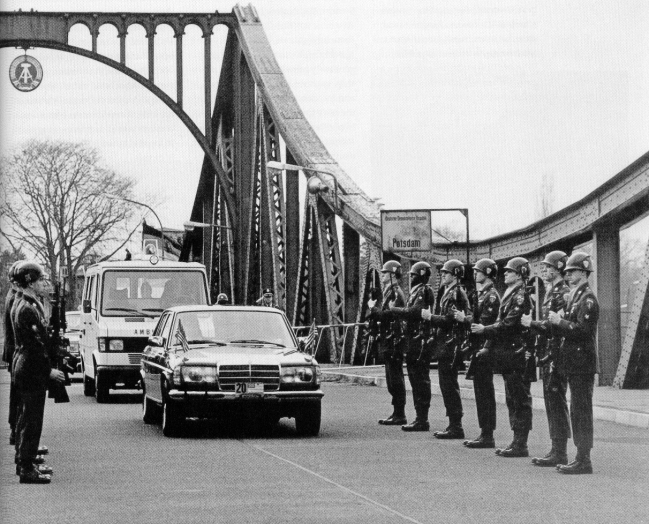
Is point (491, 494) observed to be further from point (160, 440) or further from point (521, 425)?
point (160, 440)

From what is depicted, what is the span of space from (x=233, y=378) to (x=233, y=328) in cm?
142

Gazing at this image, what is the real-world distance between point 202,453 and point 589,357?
3721mm

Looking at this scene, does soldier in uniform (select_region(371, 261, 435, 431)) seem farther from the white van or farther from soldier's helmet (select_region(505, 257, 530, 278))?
the white van

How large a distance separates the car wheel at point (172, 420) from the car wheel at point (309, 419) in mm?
1216

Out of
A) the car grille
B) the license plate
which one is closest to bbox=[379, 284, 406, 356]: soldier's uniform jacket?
the car grille

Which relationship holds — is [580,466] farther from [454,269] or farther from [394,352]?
[394,352]

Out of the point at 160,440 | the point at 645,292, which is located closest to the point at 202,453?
the point at 160,440

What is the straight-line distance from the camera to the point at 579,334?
10.9m

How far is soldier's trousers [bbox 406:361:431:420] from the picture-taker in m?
14.9

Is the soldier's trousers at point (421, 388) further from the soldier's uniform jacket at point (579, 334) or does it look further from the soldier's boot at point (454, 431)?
the soldier's uniform jacket at point (579, 334)

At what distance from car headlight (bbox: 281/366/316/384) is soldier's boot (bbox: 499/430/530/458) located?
274cm

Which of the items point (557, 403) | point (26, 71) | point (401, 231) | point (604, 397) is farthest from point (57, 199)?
point (557, 403)

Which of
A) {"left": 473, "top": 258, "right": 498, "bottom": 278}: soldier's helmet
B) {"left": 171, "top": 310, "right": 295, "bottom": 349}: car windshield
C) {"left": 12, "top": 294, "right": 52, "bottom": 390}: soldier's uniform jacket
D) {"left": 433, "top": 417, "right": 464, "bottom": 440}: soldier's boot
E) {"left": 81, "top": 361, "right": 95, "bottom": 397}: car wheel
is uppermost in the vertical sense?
{"left": 473, "top": 258, "right": 498, "bottom": 278}: soldier's helmet

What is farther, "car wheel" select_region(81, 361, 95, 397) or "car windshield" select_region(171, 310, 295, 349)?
"car wheel" select_region(81, 361, 95, 397)
